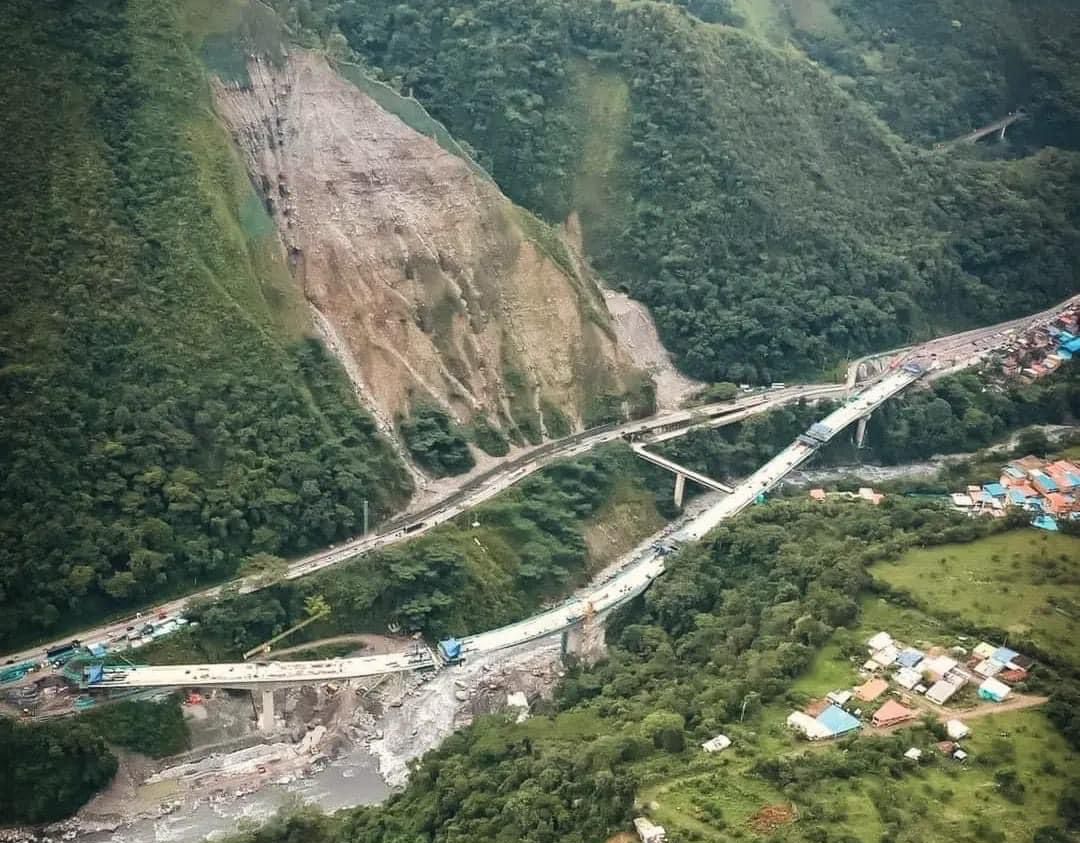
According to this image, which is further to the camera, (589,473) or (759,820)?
(589,473)

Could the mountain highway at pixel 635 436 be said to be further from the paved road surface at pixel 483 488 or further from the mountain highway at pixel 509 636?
the mountain highway at pixel 509 636

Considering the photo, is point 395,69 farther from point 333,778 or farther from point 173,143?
point 333,778

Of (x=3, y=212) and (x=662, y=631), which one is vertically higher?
(x=3, y=212)

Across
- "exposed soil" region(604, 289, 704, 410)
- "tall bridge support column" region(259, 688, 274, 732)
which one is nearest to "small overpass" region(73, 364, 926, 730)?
"tall bridge support column" region(259, 688, 274, 732)

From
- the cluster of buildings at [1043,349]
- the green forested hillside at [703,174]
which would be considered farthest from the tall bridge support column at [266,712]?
the cluster of buildings at [1043,349]

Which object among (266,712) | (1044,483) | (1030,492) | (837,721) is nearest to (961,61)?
(1044,483)

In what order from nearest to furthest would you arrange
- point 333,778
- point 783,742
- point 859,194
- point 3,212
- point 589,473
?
1. point 783,742
2. point 333,778
3. point 3,212
4. point 589,473
5. point 859,194

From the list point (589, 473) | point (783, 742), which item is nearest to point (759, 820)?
point (783, 742)
